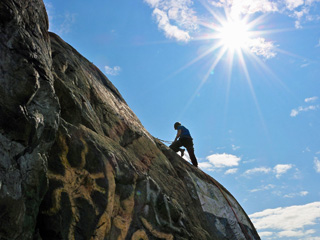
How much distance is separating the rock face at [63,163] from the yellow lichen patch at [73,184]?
0.6 inches

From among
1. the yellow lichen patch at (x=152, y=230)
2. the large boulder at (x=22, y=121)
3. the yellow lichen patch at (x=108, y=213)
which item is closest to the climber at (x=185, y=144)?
the yellow lichen patch at (x=152, y=230)

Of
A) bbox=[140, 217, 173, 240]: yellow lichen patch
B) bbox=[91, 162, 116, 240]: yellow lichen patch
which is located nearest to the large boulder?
bbox=[91, 162, 116, 240]: yellow lichen patch

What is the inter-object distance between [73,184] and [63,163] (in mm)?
402

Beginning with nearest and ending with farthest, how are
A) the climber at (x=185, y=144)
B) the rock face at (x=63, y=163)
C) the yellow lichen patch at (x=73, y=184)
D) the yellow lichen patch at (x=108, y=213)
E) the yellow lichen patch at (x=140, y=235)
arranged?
the rock face at (x=63, y=163)
the yellow lichen patch at (x=73, y=184)
the yellow lichen patch at (x=108, y=213)
the yellow lichen patch at (x=140, y=235)
the climber at (x=185, y=144)

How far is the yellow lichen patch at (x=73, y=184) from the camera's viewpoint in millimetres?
4570

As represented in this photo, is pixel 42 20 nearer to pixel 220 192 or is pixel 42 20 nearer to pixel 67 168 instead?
pixel 67 168

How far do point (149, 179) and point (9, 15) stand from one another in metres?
4.14

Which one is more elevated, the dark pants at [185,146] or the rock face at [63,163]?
the dark pants at [185,146]

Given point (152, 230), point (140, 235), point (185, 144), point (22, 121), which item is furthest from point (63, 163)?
point (185, 144)

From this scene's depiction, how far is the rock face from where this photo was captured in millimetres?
3877

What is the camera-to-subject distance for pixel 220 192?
402 inches

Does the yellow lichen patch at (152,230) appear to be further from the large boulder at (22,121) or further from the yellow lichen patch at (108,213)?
the large boulder at (22,121)

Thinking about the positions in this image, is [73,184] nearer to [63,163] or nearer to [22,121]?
[63,163]

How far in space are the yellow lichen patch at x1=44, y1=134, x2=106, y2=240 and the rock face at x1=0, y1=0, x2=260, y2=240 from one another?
2 cm
